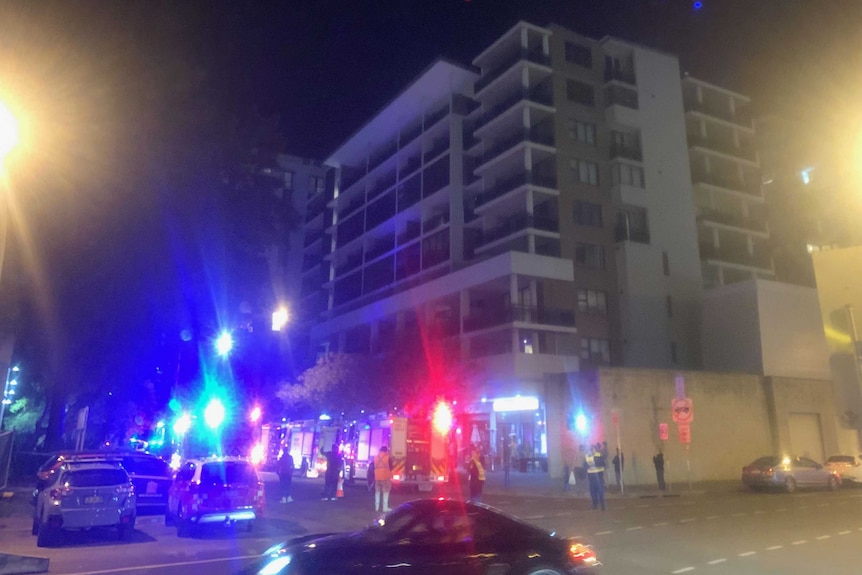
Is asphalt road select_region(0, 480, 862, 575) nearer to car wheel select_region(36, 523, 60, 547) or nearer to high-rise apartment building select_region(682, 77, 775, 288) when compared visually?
car wheel select_region(36, 523, 60, 547)

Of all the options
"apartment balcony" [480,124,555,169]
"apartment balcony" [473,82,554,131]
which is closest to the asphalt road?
"apartment balcony" [480,124,555,169]

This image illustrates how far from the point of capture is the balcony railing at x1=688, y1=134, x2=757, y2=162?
52.6m

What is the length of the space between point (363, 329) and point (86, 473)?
3981cm

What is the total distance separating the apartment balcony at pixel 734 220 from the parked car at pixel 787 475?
1036 inches

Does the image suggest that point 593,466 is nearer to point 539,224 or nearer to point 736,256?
point 539,224

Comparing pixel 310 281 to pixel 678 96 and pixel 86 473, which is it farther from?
pixel 86 473

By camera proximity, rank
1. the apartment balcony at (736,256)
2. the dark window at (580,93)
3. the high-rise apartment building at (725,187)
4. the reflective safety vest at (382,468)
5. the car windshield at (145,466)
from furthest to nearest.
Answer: the high-rise apartment building at (725,187) → the apartment balcony at (736,256) → the dark window at (580,93) → the reflective safety vest at (382,468) → the car windshield at (145,466)

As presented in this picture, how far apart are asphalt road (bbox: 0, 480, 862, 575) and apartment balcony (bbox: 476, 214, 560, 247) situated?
22.9 metres

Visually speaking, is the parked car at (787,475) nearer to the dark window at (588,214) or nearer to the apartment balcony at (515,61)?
the dark window at (588,214)

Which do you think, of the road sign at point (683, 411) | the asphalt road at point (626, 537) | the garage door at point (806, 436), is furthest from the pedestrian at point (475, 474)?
the garage door at point (806, 436)

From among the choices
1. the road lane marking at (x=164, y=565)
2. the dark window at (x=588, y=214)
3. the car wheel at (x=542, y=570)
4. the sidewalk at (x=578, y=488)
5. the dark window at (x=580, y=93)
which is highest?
the dark window at (x=580, y=93)

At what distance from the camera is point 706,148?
52281mm

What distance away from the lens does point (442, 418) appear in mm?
32000

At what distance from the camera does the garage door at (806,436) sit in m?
35.7
